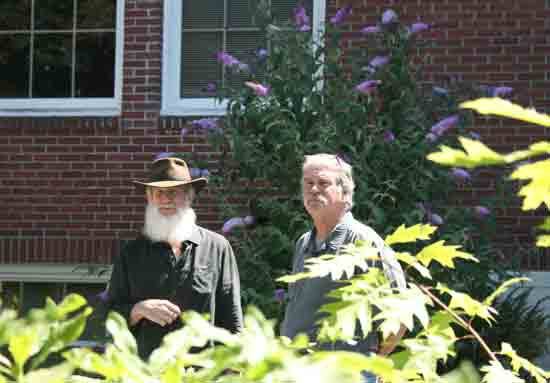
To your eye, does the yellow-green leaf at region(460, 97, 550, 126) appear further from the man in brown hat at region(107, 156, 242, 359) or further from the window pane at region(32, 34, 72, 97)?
the window pane at region(32, 34, 72, 97)

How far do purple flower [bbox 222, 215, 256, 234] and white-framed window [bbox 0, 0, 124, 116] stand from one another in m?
2.17

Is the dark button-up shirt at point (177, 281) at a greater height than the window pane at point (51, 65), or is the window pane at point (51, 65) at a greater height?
the window pane at point (51, 65)

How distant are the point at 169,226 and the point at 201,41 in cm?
419

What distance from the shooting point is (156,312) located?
423cm

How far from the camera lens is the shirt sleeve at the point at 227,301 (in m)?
4.48

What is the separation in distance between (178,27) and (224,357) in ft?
24.8

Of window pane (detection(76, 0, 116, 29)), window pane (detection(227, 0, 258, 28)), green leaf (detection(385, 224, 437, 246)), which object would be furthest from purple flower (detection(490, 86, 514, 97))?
green leaf (detection(385, 224, 437, 246))

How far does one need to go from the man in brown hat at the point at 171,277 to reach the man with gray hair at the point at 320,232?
0.49 meters

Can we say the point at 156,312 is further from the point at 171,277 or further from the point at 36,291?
the point at 36,291

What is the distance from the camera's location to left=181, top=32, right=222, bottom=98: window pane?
8.48 m

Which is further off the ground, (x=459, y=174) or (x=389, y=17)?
(x=389, y=17)

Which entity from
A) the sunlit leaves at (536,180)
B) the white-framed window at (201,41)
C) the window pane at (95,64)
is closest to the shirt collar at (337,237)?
the sunlit leaves at (536,180)

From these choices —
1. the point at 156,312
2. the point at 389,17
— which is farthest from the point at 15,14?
the point at 156,312

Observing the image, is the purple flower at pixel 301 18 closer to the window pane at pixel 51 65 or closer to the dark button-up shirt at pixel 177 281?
the window pane at pixel 51 65
